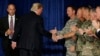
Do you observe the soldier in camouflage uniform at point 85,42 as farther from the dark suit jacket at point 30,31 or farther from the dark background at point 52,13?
the dark background at point 52,13

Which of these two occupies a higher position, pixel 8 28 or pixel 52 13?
pixel 52 13

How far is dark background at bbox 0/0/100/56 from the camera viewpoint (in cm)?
702

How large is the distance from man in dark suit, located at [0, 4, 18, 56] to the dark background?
543 mm

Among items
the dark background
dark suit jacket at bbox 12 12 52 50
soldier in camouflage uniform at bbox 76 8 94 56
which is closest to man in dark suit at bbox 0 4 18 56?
the dark background

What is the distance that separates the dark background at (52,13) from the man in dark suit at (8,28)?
1.78 ft

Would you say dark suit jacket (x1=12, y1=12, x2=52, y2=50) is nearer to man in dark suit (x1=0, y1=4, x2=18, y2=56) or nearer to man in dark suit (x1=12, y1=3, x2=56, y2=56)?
man in dark suit (x1=12, y1=3, x2=56, y2=56)

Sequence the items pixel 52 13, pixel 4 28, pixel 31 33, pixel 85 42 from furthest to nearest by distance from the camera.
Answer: pixel 52 13 → pixel 4 28 → pixel 31 33 → pixel 85 42

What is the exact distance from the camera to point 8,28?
6.56 meters

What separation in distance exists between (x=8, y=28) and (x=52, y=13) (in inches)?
44.0

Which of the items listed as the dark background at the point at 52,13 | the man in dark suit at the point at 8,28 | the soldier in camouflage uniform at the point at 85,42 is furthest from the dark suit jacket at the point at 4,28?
the soldier in camouflage uniform at the point at 85,42

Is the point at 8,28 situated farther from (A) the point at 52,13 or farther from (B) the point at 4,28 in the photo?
(A) the point at 52,13

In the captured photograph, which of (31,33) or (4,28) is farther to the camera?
(4,28)

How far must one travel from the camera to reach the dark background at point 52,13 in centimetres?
702

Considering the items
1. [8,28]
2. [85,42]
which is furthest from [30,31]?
[85,42]
